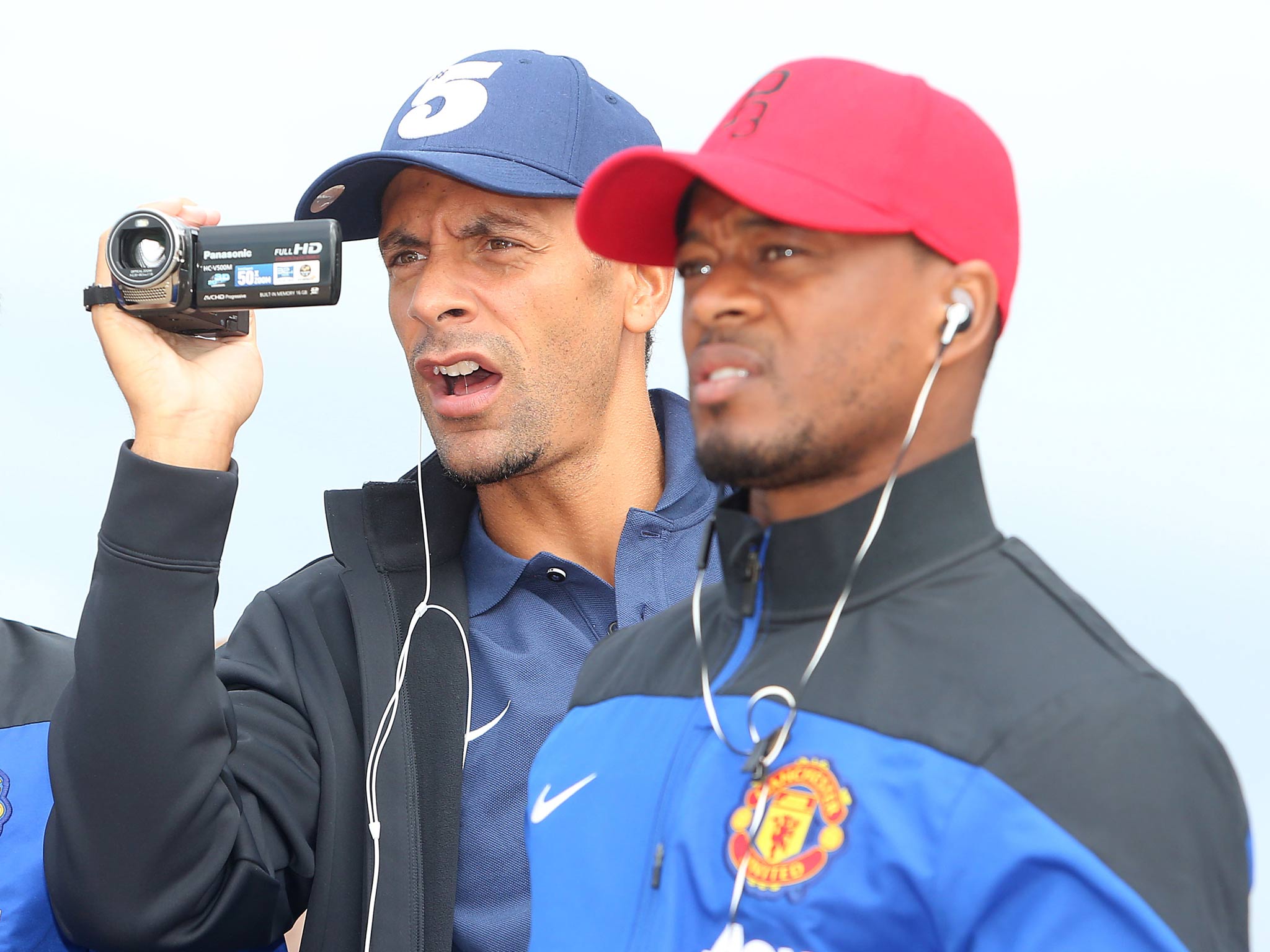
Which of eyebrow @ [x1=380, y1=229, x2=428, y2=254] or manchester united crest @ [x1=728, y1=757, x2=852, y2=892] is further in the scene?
eyebrow @ [x1=380, y1=229, x2=428, y2=254]

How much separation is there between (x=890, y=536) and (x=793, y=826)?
13.8 inches

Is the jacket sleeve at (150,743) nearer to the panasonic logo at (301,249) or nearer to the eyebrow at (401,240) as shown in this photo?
the panasonic logo at (301,249)

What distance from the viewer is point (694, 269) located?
74.3 inches

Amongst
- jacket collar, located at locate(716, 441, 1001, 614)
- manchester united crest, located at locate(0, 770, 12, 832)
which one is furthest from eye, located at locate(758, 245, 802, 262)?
manchester united crest, located at locate(0, 770, 12, 832)

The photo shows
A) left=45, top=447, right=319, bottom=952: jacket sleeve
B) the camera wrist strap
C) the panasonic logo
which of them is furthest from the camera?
the camera wrist strap

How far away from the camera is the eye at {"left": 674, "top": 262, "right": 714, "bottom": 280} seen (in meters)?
1.85

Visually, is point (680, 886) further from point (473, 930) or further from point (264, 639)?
point (264, 639)

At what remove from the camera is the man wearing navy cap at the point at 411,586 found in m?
2.39

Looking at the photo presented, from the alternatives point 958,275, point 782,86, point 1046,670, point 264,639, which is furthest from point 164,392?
point 1046,670

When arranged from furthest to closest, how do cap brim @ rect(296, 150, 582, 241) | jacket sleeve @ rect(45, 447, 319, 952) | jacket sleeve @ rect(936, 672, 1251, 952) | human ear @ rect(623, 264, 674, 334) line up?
human ear @ rect(623, 264, 674, 334) → cap brim @ rect(296, 150, 582, 241) → jacket sleeve @ rect(45, 447, 319, 952) → jacket sleeve @ rect(936, 672, 1251, 952)

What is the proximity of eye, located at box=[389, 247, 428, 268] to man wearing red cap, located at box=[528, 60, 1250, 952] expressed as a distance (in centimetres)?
108

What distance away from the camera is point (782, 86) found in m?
1.83

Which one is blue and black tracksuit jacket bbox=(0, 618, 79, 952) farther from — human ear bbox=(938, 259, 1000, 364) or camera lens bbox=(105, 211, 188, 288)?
human ear bbox=(938, 259, 1000, 364)

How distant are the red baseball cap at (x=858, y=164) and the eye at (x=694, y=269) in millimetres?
104
